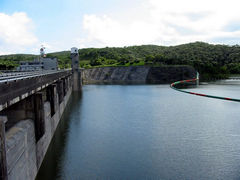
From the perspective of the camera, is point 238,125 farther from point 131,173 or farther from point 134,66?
point 134,66

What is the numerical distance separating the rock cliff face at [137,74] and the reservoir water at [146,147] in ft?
262

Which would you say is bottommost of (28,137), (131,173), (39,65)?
(131,173)

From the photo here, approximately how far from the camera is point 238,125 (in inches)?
1132

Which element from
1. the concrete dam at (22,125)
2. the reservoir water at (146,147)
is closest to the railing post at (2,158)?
the concrete dam at (22,125)

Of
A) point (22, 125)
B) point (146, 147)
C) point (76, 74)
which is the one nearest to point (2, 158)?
point (22, 125)

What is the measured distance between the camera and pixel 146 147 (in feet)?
70.0

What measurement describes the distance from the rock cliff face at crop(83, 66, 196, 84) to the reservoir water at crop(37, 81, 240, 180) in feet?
262

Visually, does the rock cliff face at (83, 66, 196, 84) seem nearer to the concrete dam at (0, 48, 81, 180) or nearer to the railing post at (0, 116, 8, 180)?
the concrete dam at (0, 48, 81, 180)

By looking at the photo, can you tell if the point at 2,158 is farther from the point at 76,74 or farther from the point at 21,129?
the point at 76,74

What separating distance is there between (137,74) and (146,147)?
98.8m

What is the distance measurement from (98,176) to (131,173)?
91.2 inches

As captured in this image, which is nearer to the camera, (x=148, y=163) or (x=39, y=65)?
(x=148, y=163)

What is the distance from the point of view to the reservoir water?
16.5 metres

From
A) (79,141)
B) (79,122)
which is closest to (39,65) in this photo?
(79,122)
